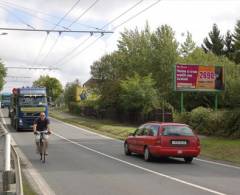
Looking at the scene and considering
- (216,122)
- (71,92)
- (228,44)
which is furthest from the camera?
(71,92)

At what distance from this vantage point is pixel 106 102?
228 ft

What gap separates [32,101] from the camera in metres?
44.2

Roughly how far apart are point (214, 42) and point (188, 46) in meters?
29.3

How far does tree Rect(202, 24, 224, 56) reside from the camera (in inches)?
3910

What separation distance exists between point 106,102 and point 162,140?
4817cm

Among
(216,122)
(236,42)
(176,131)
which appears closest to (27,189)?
(176,131)

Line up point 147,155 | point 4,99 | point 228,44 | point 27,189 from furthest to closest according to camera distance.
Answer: point 4,99 < point 228,44 < point 147,155 < point 27,189

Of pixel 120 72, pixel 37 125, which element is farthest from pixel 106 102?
Result: pixel 37 125

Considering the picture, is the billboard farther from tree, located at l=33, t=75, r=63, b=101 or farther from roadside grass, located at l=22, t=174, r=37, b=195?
tree, located at l=33, t=75, r=63, b=101

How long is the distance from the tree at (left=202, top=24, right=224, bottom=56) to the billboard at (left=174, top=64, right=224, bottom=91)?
54382 millimetres

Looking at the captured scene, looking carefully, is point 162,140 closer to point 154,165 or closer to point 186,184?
point 154,165

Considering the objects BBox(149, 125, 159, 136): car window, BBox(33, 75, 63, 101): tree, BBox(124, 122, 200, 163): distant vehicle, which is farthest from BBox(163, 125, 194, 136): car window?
BBox(33, 75, 63, 101): tree

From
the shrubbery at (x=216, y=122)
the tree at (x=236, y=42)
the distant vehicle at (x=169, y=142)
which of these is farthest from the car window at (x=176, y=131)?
the tree at (x=236, y=42)

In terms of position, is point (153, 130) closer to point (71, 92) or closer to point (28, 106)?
point (28, 106)
